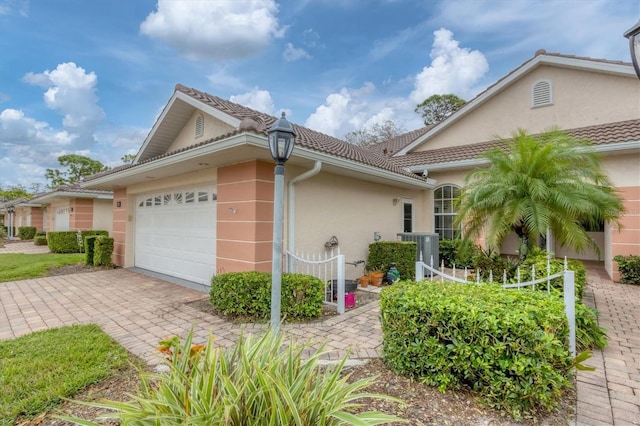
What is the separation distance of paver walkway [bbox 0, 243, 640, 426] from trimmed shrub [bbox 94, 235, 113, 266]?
2.22m

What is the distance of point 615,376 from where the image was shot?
11.6 ft

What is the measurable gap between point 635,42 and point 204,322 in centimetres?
655

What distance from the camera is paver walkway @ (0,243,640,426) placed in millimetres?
3238

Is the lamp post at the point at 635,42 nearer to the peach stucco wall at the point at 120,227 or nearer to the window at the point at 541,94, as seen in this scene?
the window at the point at 541,94

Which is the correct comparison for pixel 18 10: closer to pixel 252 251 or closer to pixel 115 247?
pixel 115 247

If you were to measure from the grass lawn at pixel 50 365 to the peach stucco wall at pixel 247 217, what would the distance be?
277cm

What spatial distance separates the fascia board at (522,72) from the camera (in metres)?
10.3

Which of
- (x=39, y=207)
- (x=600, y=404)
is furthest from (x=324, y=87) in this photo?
(x=39, y=207)

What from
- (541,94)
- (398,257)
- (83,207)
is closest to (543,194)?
(398,257)

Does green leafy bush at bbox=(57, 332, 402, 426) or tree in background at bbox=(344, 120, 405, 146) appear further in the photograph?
tree in background at bbox=(344, 120, 405, 146)

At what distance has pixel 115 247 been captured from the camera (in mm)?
12000

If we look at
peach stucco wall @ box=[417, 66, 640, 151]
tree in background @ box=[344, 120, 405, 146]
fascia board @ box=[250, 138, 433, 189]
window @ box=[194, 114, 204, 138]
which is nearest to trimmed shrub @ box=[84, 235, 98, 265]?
window @ box=[194, 114, 204, 138]

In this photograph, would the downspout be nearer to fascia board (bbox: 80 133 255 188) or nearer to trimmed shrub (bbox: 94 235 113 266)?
fascia board (bbox: 80 133 255 188)

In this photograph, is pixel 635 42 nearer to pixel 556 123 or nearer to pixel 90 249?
pixel 556 123
